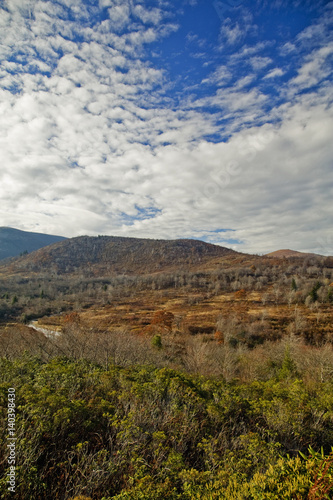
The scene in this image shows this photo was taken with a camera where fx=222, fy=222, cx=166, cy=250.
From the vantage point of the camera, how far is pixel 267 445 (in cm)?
540

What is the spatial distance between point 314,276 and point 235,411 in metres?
127

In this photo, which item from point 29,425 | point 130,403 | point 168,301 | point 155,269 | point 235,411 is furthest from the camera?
point 155,269

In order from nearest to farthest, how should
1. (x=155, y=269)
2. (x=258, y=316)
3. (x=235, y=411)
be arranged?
Result: 1. (x=235, y=411)
2. (x=258, y=316)
3. (x=155, y=269)

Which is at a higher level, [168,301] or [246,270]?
[246,270]

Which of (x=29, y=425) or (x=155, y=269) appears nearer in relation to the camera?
(x=29, y=425)

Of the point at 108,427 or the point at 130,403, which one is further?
the point at 130,403

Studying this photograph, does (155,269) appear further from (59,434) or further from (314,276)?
(59,434)

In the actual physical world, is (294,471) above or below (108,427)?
above

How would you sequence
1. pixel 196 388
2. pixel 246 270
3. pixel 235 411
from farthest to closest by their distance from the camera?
pixel 246 270 < pixel 196 388 < pixel 235 411

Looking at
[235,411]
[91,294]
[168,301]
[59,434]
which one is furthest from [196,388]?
[91,294]

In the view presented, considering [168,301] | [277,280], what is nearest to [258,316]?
[168,301]

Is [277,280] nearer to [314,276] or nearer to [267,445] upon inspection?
[314,276]

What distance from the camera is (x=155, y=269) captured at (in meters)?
182

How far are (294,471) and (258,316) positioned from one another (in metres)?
67.2
